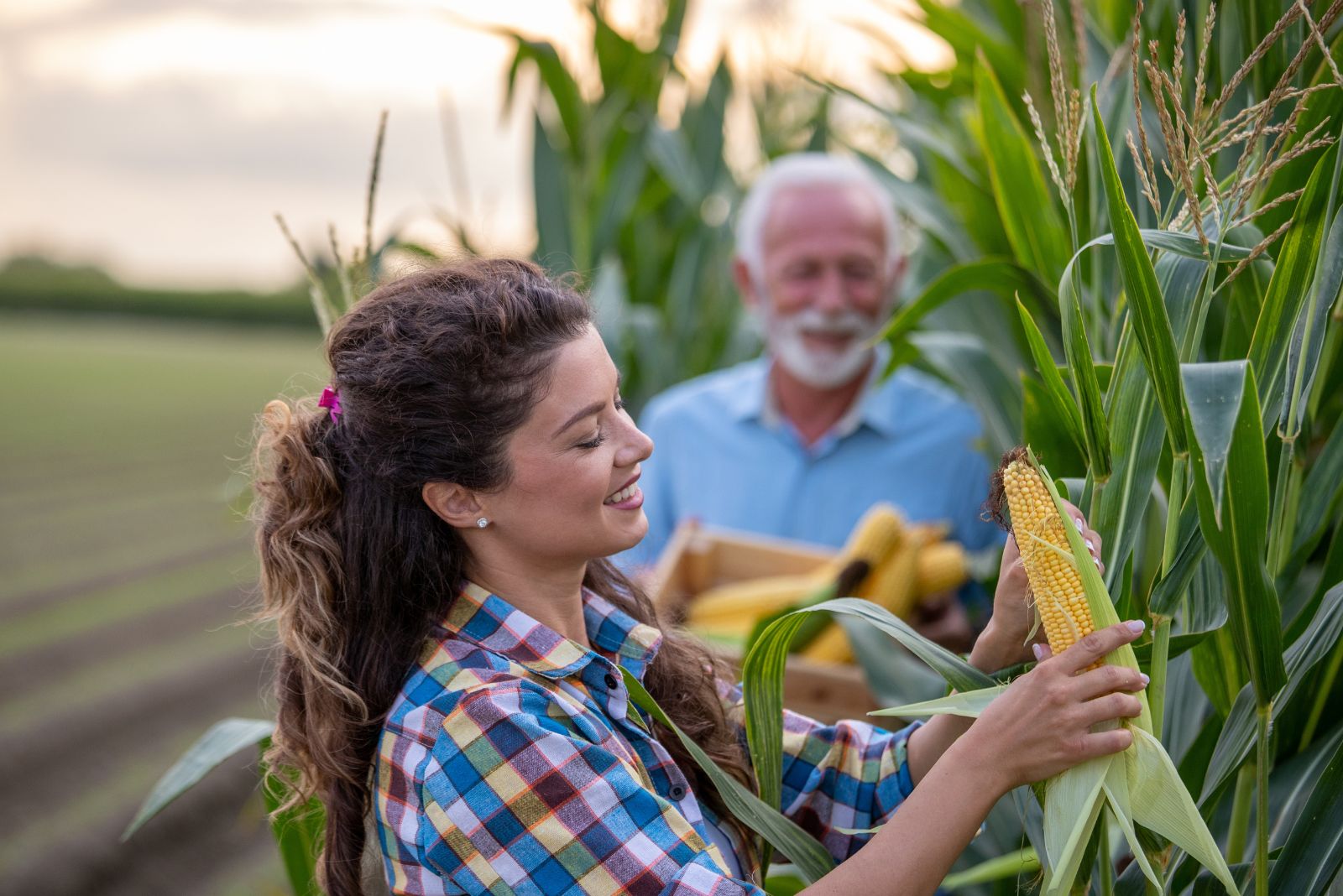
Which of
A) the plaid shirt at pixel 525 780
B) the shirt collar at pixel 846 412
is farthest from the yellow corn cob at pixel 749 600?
the plaid shirt at pixel 525 780

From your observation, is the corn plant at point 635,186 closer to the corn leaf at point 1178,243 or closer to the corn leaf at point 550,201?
the corn leaf at point 550,201

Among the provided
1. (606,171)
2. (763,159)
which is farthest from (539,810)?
(763,159)

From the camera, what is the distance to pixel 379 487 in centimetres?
97

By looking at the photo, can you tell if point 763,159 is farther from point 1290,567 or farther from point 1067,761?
point 1067,761

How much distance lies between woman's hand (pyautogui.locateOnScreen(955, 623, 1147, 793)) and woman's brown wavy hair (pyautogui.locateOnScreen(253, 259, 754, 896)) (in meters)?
0.33

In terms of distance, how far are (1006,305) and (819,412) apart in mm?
865

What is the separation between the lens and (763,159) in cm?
320

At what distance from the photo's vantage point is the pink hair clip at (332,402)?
3.24 ft

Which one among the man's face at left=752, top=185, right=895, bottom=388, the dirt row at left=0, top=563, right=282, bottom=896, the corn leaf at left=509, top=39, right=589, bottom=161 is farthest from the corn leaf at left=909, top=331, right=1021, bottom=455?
the dirt row at left=0, top=563, right=282, bottom=896

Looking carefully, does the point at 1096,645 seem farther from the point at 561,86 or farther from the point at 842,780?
the point at 561,86

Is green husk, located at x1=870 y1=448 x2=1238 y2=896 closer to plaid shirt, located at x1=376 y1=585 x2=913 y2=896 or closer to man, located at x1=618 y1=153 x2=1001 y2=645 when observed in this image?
plaid shirt, located at x1=376 y1=585 x2=913 y2=896

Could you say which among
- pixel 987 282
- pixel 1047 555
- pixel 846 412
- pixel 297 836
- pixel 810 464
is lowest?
pixel 297 836

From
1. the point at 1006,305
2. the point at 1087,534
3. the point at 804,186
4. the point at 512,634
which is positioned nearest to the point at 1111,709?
the point at 1087,534

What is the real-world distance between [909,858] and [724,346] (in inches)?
91.2
